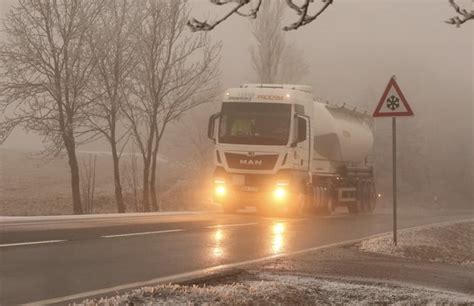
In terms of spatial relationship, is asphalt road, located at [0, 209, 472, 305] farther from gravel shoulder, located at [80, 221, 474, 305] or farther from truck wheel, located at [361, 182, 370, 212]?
truck wheel, located at [361, 182, 370, 212]

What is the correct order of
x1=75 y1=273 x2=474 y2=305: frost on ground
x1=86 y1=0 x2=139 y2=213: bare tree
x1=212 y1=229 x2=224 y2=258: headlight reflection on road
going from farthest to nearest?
x1=86 y1=0 x2=139 y2=213: bare tree, x1=212 y1=229 x2=224 y2=258: headlight reflection on road, x1=75 y1=273 x2=474 y2=305: frost on ground

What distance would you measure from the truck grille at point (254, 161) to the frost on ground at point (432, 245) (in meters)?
5.07

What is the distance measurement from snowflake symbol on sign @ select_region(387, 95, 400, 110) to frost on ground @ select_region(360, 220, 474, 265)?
8.57 ft

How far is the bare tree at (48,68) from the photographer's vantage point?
74.6 feet

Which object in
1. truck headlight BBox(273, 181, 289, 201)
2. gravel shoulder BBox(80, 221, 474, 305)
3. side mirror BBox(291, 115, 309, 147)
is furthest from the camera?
side mirror BBox(291, 115, 309, 147)

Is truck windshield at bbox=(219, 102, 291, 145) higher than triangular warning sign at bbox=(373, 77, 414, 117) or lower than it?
higher

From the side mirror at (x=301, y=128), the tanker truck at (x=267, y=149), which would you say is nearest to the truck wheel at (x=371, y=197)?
the tanker truck at (x=267, y=149)

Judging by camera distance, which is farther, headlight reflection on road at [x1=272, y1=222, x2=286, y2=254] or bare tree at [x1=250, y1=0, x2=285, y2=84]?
bare tree at [x1=250, y1=0, x2=285, y2=84]

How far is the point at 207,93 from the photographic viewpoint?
28031mm

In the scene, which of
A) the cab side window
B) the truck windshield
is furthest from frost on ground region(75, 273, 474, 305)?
the cab side window

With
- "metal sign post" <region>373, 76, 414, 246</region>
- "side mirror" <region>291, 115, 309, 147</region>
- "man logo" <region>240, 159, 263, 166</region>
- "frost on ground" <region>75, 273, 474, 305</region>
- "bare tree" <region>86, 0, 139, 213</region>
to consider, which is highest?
"bare tree" <region>86, 0, 139, 213</region>

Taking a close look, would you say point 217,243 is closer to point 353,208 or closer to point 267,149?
point 267,149

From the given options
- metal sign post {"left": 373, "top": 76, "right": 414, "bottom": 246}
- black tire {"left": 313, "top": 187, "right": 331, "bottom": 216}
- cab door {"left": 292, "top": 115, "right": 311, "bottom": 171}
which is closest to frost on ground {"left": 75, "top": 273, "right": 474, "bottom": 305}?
metal sign post {"left": 373, "top": 76, "right": 414, "bottom": 246}

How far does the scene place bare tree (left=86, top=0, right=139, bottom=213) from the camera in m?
24.8
